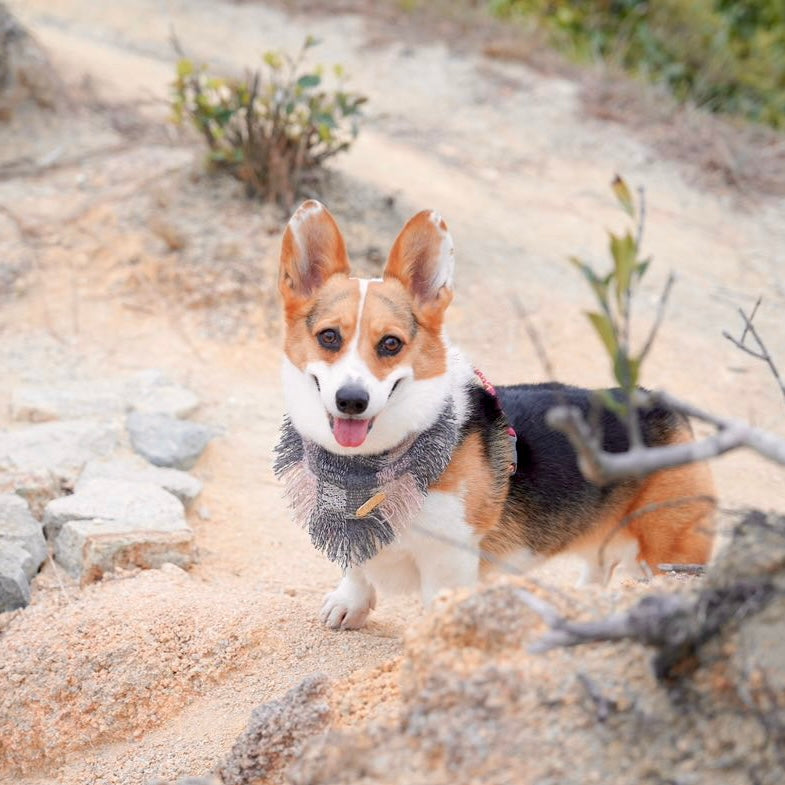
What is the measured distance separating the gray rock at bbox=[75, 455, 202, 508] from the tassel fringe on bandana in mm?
→ 1335

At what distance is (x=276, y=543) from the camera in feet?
15.1

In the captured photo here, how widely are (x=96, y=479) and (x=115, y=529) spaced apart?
20.5 inches

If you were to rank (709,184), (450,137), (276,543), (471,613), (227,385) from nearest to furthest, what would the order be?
(471,613) < (276,543) < (227,385) < (709,184) < (450,137)

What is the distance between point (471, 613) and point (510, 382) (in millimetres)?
4087

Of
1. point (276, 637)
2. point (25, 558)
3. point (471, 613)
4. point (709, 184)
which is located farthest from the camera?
point (709, 184)

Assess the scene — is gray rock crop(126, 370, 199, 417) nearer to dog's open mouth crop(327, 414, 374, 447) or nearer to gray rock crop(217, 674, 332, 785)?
dog's open mouth crop(327, 414, 374, 447)

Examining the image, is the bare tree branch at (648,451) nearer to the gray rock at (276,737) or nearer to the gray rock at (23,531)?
the gray rock at (276,737)

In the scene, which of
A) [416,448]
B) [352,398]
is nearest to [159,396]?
[416,448]

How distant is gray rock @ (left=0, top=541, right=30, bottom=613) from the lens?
3732 mm

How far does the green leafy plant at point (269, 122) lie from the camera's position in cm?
651

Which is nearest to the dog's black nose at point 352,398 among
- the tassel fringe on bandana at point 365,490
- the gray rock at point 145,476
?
the tassel fringe on bandana at point 365,490

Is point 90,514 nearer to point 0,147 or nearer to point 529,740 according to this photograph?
point 529,740

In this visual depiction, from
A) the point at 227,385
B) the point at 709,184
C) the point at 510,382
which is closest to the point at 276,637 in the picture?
the point at 227,385

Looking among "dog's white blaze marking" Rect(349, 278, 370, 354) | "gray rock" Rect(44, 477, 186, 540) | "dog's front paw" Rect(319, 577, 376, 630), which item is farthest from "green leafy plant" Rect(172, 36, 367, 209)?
"dog's front paw" Rect(319, 577, 376, 630)
